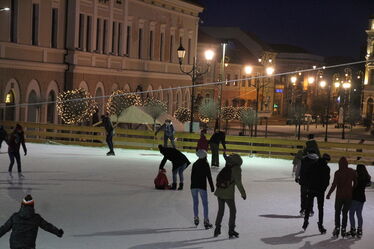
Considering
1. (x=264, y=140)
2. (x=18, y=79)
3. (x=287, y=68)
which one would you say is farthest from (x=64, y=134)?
(x=287, y=68)

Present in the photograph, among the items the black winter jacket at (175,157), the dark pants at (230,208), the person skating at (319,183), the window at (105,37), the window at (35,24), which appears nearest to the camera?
the dark pants at (230,208)

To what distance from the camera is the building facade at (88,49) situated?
3584 centimetres

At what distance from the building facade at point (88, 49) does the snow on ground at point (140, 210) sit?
759 centimetres

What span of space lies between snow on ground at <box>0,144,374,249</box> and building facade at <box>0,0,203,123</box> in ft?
24.9

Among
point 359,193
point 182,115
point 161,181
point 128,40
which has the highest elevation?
point 128,40

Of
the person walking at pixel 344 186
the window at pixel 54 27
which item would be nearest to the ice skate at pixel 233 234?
the person walking at pixel 344 186

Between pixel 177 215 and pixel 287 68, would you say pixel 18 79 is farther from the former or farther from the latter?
pixel 287 68

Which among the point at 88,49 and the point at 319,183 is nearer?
the point at 319,183

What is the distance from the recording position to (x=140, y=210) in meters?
16.5

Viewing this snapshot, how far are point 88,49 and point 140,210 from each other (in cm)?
2737

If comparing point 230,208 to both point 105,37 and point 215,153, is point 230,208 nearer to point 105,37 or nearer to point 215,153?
point 215,153

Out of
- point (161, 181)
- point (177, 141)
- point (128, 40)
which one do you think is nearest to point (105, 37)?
point (128, 40)

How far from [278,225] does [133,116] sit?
22.5 metres

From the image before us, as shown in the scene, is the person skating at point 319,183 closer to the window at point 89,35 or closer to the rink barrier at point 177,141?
the rink barrier at point 177,141
